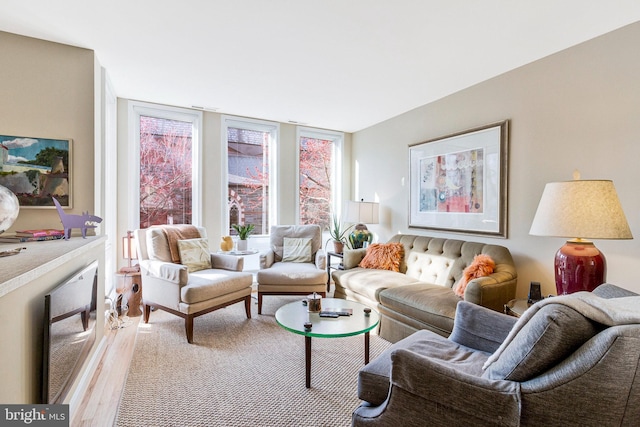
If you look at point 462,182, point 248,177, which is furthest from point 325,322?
point 248,177

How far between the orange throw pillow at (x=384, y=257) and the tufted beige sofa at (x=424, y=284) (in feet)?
0.25

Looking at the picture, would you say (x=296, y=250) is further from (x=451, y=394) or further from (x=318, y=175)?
(x=451, y=394)

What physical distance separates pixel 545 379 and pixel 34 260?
2119mm

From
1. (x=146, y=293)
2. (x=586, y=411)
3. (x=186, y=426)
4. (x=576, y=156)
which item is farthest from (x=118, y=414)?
(x=576, y=156)

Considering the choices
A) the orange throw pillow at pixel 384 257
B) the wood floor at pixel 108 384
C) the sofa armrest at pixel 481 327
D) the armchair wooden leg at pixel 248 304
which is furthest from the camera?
the orange throw pillow at pixel 384 257

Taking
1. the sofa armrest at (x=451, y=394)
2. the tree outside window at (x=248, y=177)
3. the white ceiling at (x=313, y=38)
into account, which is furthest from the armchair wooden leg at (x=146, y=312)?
the sofa armrest at (x=451, y=394)

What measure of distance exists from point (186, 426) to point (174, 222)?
A: 2.92 metres

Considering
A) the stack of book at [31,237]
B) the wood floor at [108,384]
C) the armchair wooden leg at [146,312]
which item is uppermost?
the stack of book at [31,237]

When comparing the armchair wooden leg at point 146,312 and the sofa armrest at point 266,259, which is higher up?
the sofa armrest at point 266,259

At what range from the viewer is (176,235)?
3.42 meters

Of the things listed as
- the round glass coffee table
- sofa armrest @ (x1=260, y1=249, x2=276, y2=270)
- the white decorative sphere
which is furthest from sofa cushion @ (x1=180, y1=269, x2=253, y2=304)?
the white decorative sphere

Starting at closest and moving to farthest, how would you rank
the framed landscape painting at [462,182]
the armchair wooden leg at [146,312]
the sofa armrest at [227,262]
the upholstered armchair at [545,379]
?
the upholstered armchair at [545,379] < the framed landscape painting at [462,182] < the armchair wooden leg at [146,312] < the sofa armrest at [227,262]

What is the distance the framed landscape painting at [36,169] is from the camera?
229 centimetres

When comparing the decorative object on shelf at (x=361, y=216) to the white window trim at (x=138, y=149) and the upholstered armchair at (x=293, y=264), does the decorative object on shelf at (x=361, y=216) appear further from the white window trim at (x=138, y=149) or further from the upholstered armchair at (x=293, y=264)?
the white window trim at (x=138, y=149)
